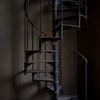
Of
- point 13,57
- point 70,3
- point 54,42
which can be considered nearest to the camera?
point 54,42

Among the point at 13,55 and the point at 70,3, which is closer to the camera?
the point at 70,3

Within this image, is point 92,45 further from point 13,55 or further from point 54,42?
point 13,55

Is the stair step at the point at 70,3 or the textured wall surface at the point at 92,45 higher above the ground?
the stair step at the point at 70,3

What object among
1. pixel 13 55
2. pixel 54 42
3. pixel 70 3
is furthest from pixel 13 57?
pixel 70 3

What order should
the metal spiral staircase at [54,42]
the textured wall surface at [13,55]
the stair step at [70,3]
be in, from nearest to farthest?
1. the metal spiral staircase at [54,42]
2. the stair step at [70,3]
3. the textured wall surface at [13,55]

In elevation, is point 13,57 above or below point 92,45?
below

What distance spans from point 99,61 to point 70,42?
2.68 ft

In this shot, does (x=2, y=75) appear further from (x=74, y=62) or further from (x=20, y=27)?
(x=74, y=62)

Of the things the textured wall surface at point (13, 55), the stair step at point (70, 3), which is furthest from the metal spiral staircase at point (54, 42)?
the textured wall surface at point (13, 55)

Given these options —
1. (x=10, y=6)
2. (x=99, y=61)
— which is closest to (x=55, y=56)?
(x=99, y=61)

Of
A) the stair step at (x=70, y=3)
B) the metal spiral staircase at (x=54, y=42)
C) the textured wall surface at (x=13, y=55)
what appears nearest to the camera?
the metal spiral staircase at (x=54, y=42)

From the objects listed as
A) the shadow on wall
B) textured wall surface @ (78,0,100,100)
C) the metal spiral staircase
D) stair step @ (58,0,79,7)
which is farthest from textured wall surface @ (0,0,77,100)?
textured wall surface @ (78,0,100,100)

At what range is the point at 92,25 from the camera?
433 centimetres

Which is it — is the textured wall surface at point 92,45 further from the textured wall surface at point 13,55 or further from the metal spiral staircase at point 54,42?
the textured wall surface at point 13,55
